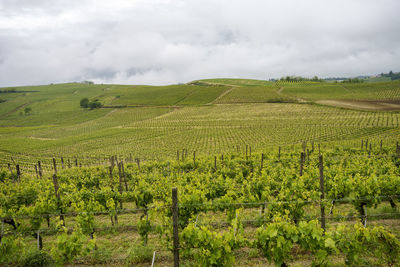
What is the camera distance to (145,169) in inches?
848

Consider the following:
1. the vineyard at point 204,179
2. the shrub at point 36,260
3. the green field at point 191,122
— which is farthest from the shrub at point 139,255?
the green field at point 191,122

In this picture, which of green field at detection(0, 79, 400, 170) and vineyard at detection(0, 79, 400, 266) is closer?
vineyard at detection(0, 79, 400, 266)

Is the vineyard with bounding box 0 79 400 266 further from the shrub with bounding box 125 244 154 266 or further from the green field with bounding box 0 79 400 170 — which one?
the green field with bounding box 0 79 400 170

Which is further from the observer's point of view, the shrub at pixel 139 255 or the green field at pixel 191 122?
the green field at pixel 191 122

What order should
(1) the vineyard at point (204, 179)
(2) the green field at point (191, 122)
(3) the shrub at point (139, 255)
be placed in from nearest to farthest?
(1) the vineyard at point (204, 179)
(3) the shrub at point (139, 255)
(2) the green field at point (191, 122)

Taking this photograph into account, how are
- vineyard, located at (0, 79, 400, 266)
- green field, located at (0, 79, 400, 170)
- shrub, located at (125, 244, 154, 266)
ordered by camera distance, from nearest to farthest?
1. vineyard, located at (0, 79, 400, 266)
2. shrub, located at (125, 244, 154, 266)
3. green field, located at (0, 79, 400, 170)

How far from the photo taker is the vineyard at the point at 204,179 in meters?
6.59

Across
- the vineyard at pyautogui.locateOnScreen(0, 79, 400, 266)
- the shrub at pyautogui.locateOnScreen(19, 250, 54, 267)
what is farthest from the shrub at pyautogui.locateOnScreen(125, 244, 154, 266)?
the shrub at pyautogui.locateOnScreen(19, 250, 54, 267)

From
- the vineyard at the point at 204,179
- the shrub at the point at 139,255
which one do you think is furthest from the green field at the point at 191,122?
the shrub at the point at 139,255

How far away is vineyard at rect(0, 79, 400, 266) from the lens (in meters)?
6.59

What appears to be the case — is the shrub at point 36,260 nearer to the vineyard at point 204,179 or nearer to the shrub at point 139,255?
the vineyard at point 204,179

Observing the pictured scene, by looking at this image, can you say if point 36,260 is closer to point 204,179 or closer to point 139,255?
point 139,255

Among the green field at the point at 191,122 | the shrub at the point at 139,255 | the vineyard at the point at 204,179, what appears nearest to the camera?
the vineyard at the point at 204,179

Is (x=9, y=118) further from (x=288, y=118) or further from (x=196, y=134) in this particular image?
(x=288, y=118)
